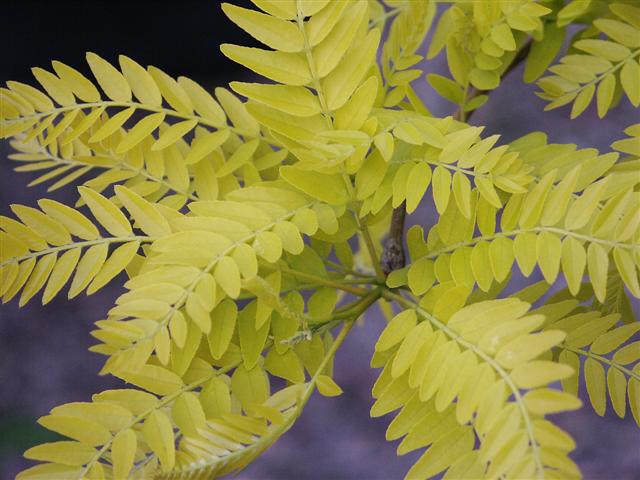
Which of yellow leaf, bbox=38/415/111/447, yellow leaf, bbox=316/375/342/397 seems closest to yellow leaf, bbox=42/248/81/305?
yellow leaf, bbox=38/415/111/447

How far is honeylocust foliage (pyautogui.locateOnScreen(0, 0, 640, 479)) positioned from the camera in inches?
19.7

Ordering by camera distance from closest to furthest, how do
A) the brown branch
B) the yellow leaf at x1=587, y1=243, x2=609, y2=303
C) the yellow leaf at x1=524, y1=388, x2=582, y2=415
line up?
1. the yellow leaf at x1=524, y1=388, x2=582, y2=415
2. the yellow leaf at x1=587, y1=243, x2=609, y2=303
3. the brown branch

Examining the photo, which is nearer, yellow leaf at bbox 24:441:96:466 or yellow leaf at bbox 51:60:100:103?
yellow leaf at bbox 24:441:96:466

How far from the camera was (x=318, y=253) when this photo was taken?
704mm

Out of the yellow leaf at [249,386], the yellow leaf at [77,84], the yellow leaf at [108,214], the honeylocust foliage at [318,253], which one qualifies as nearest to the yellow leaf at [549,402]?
the honeylocust foliage at [318,253]

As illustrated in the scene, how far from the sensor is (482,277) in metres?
0.57

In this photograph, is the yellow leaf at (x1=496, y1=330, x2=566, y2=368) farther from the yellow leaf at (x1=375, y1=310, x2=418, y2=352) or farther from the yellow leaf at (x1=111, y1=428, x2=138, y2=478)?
the yellow leaf at (x1=111, y1=428, x2=138, y2=478)

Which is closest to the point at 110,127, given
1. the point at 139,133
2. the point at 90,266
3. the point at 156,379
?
the point at 139,133

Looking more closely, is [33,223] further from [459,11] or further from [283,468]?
[283,468]

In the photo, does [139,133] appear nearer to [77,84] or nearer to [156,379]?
[77,84]

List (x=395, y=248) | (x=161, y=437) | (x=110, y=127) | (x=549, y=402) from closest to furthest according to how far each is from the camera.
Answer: (x=549, y=402), (x=161, y=437), (x=110, y=127), (x=395, y=248)

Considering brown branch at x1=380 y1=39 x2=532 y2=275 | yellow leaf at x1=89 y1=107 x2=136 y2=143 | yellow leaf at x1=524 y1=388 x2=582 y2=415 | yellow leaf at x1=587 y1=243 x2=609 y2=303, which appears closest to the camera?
yellow leaf at x1=524 y1=388 x2=582 y2=415

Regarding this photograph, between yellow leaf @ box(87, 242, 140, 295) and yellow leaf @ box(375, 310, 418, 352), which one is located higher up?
yellow leaf @ box(87, 242, 140, 295)

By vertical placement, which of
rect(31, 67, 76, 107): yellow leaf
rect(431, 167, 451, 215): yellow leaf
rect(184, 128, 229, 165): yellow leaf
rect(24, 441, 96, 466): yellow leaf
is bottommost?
rect(24, 441, 96, 466): yellow leaf
